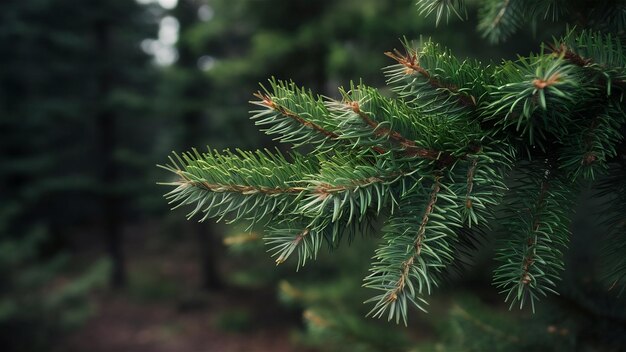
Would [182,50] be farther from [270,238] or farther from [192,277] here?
[270,238]

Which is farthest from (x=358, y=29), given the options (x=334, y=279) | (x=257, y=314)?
(x=257, y=314)

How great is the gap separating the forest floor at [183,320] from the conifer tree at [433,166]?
23.8 ft

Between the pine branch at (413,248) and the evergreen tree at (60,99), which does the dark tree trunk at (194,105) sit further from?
the pine branch at (413,248)

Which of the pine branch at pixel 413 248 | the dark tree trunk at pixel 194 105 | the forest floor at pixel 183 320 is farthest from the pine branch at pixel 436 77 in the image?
the dark tree trunk at pixel 194 105

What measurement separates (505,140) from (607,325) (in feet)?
3.13

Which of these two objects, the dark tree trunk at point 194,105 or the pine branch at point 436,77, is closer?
the pine branch at point 436,77

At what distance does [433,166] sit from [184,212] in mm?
11894

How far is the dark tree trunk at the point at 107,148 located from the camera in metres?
12.3

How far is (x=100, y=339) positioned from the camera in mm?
10336

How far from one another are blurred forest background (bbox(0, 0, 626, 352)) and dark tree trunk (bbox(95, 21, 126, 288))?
0.06 m

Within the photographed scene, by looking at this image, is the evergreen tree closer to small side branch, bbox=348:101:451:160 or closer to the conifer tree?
the conifer tree

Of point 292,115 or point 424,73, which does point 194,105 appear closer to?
point 292,115

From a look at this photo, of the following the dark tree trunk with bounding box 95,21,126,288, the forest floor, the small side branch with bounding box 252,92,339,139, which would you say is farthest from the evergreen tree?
the small side branch with bounding box 252,92,339,139

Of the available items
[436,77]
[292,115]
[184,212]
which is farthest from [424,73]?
[184,212]
